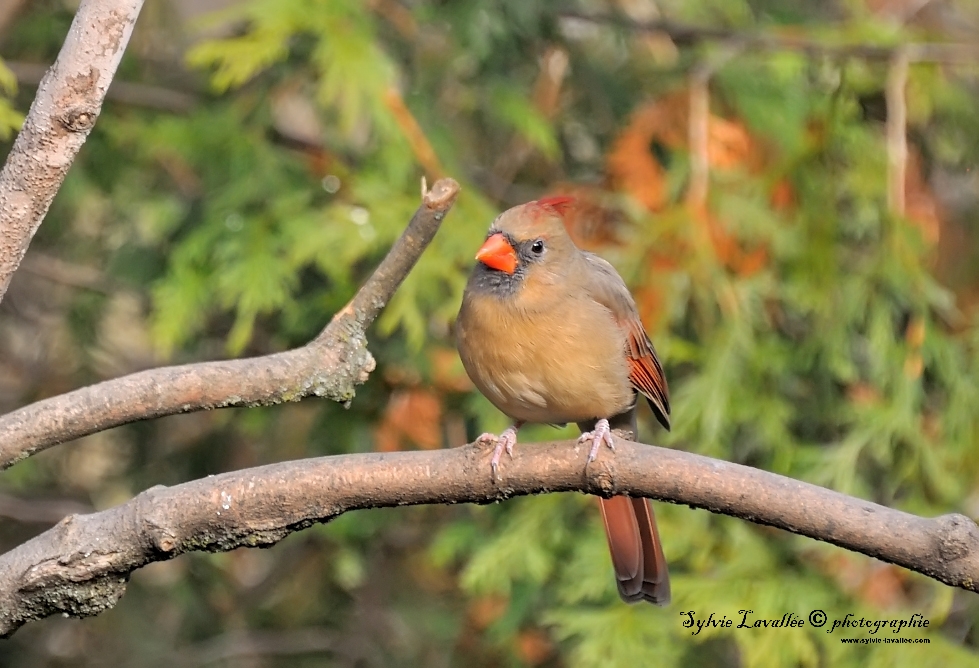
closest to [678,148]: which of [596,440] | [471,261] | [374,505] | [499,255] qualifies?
[471,261]

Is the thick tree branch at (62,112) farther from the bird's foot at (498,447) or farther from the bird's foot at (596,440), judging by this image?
the bird's foot at (596,440)

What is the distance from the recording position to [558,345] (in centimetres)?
249

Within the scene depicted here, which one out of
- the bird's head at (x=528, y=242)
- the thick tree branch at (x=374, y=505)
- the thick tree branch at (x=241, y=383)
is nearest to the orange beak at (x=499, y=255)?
the bird's head at (x=528, y=242)

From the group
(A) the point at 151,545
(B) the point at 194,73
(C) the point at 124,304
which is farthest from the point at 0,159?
(A) the point at 151,545

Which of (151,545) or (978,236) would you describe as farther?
(978,236)

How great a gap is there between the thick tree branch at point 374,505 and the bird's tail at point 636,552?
2.25 ft

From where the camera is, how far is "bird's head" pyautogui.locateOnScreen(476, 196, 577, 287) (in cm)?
260

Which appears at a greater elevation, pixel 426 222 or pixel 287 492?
pixel 426 222

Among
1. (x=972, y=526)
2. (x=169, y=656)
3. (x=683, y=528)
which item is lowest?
(x=169, y=656)

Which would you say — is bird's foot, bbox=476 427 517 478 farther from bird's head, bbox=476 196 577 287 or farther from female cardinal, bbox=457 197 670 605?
bird's head, bbox=476 196 577 287

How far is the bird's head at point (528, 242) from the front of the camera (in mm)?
2604

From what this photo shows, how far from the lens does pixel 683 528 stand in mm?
3258

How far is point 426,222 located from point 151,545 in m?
0.67

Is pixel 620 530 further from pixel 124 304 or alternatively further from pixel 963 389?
pixel 124 304
